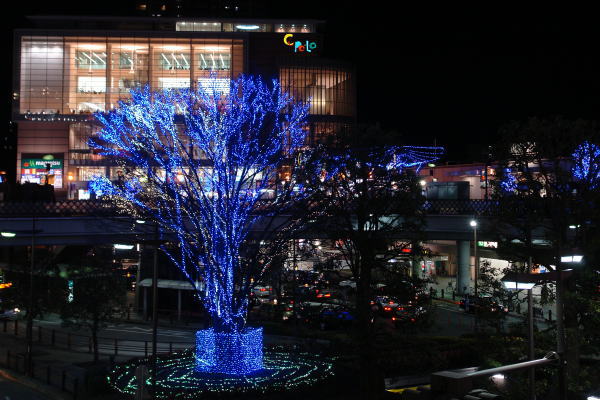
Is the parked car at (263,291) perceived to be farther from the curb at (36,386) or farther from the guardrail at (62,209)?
the curb at (36,386)

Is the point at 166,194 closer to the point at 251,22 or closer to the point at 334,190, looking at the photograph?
the point at 334,190

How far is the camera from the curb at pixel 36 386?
2195 centimetres

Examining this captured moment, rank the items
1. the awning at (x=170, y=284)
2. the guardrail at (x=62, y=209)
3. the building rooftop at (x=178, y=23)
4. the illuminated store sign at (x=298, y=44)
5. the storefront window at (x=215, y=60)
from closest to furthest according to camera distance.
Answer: the guardrail at (x=62, y=209) < the awning at (x=170, y=284) < the storefront window at (x=215, y=60) < the building rooftop at (x=178, y=23) < the illuminated store sign at (x=298, y=44)

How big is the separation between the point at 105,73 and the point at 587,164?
273ft

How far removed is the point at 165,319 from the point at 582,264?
3209 cm

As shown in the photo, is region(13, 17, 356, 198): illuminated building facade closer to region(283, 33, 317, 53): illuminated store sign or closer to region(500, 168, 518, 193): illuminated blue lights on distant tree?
region(283, 33, 317, 53): illuminated store sign

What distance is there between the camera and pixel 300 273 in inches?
810

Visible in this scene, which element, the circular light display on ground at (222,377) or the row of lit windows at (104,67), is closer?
the circular light display on ground at (222,377)

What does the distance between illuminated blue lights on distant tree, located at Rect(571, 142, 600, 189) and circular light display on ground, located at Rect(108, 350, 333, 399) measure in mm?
10620

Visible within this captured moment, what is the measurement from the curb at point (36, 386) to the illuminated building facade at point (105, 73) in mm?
61060

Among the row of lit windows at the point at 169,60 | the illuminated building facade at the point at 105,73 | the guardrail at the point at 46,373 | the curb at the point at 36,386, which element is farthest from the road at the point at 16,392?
the row of lit windows at the point at 169,60

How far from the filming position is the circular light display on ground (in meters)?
19.2

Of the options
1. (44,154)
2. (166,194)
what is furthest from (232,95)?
(44,154)

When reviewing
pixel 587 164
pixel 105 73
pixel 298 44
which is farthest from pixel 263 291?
pixel 298 44
